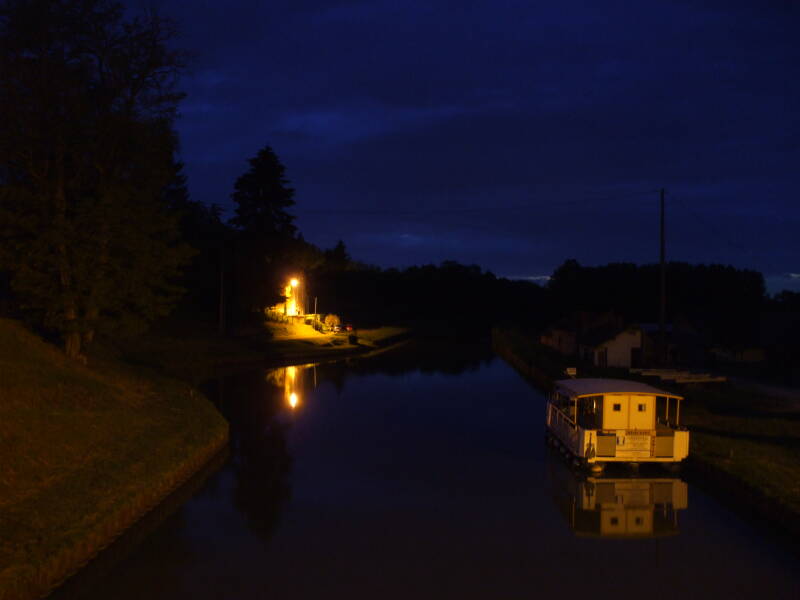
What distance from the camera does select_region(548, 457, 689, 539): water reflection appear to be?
17094 millimetres

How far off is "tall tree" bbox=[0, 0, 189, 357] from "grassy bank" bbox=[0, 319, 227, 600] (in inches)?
105

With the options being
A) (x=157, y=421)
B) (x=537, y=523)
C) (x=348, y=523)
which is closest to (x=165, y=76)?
(x=157, y=421)

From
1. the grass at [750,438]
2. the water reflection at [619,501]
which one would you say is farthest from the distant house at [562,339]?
the water reflection at [619,501]

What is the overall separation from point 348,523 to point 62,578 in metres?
6.51

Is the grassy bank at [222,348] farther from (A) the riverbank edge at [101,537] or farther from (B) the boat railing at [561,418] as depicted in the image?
(B) the boat railing at [561,418]

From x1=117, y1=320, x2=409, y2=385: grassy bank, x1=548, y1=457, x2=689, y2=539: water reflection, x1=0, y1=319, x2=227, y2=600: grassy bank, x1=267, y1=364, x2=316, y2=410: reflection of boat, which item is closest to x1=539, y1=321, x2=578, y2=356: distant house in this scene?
x1=117, y1=320, x2=409, y2=385: grassy bank

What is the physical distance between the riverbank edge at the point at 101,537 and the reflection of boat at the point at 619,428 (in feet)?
39.9

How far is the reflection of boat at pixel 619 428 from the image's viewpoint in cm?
2131

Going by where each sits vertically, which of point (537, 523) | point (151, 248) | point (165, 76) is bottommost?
point (537, 523)

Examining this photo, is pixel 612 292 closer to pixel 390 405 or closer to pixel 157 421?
pixel 390 405

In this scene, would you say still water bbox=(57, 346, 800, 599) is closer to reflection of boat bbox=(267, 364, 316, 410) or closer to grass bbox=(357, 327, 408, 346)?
reflection of boat bbox=(267, 364, 316, 410)

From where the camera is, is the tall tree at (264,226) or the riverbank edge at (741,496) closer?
the riverbank edge at (741,496)

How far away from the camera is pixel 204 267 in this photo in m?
60.2

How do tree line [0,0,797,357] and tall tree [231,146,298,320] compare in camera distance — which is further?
tall tree [231,146,298,320]
